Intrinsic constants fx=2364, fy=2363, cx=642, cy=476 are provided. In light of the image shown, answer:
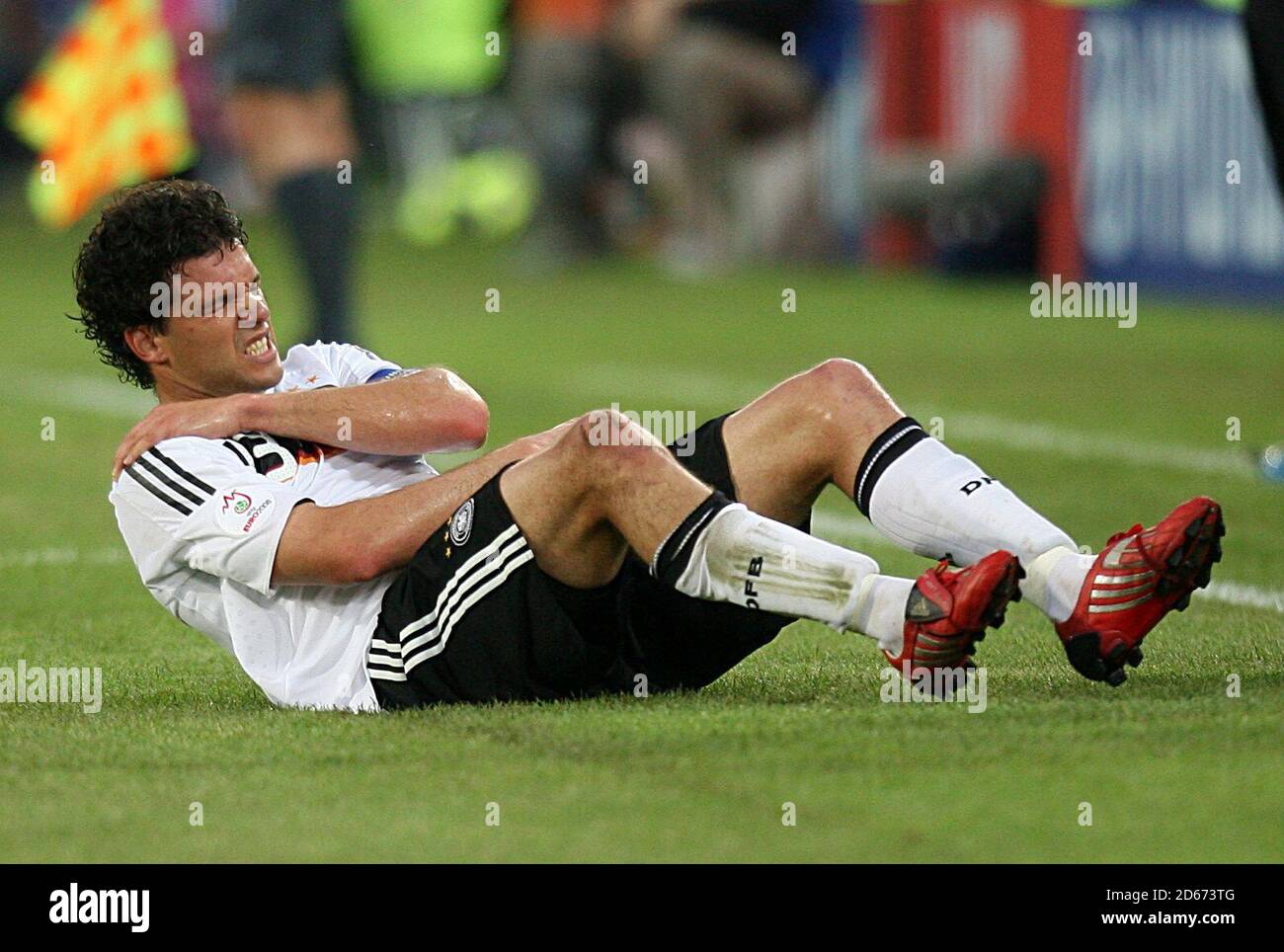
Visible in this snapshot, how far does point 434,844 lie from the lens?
3.49 meters

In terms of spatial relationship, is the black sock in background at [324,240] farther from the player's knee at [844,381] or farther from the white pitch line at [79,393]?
the player's knee at [844,381]

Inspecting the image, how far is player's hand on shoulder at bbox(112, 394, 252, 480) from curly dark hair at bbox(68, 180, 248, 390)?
0.18m

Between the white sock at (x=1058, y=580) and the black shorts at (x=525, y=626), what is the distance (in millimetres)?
450

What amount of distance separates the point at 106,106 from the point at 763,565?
5.49 metres

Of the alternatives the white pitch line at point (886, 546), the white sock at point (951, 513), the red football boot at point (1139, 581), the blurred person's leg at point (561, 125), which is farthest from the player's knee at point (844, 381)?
the blurred person's leg at point (561, 125)

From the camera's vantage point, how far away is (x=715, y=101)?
1530 cm

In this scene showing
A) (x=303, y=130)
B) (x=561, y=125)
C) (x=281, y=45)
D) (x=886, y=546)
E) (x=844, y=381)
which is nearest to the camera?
(x=844, y=381)

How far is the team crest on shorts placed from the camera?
4.15 meters

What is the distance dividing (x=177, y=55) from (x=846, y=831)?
1875 cm

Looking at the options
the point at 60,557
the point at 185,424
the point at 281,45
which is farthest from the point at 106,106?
the point at 185,424

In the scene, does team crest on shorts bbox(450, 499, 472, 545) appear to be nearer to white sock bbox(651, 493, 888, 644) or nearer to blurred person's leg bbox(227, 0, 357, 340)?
white sock bbox(651, 493, 888, 644)

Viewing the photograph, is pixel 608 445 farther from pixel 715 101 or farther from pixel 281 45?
pixel 715 101

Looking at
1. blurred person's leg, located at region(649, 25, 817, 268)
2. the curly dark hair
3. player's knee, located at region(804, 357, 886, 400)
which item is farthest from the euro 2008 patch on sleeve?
blurred person's leg, located at region(649, 25, 817, 268)

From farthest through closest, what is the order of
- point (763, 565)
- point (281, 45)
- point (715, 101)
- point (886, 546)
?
point (715, 101) < point (281, 45) < point (886, 546) < point (763, 565)
